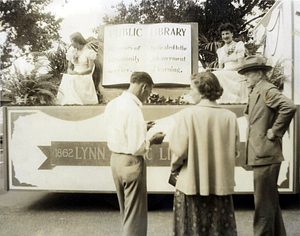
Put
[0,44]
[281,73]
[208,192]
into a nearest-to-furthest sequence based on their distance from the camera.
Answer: [208,192]
[281,73]
[0,44]

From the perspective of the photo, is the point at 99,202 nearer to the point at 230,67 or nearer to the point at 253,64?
the point at 230,67

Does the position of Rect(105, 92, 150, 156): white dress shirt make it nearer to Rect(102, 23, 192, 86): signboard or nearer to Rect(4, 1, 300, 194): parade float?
Rect(4, 1, 300, 194): parade float

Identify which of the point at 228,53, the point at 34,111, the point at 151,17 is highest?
the point at 151,17

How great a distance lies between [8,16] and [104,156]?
5.65ft

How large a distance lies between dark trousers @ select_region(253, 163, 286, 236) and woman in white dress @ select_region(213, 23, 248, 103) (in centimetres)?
70

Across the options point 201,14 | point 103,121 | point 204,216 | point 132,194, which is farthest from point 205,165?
point 201,14

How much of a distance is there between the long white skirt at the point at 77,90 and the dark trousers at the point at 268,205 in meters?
1.74

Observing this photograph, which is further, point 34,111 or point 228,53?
point 34,111

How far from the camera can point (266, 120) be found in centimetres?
205

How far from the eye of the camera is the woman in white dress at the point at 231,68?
214 centimetres

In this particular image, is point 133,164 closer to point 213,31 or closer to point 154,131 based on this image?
point 154,131

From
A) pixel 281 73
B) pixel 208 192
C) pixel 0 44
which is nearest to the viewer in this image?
pixel 208 192

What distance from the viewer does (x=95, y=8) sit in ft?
7.22

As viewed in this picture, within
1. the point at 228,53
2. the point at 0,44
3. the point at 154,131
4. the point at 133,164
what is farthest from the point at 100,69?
the point at 228,53
